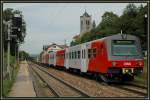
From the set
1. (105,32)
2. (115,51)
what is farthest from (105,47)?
(105,32)

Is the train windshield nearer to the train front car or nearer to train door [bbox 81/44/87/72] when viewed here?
the train front car

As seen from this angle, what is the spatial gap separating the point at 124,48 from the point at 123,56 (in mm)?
437

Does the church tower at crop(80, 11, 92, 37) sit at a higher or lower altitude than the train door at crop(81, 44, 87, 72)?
higher

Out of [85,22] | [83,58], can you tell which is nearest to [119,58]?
[83,58]

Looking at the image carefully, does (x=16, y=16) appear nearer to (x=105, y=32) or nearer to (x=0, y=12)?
(x=0, y=12)

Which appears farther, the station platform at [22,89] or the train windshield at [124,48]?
the train windshield at [124,48]

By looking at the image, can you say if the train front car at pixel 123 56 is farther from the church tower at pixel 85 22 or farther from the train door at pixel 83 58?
the church tower at pixel 85 22

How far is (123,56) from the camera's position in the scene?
69.4 feet

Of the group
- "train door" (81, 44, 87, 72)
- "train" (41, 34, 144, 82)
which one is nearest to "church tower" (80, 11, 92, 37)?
"train door" (81, 44, 87, 72)

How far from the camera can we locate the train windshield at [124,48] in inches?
836

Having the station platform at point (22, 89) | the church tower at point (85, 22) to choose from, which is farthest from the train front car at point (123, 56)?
the church tower at point (85, 22)

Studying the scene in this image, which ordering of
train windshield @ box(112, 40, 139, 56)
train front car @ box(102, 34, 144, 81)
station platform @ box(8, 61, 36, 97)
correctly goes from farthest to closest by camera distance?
1. train windshield @ box(112, 40, 139, 56)
2. train front car @ box(102, 34, 144, 81)
3. station platform @ box(8, 61, 36, 97)

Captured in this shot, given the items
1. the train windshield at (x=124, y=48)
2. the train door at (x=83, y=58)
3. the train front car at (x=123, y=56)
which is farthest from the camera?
the train door at (x=83, y=58)

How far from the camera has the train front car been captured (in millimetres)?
20922
